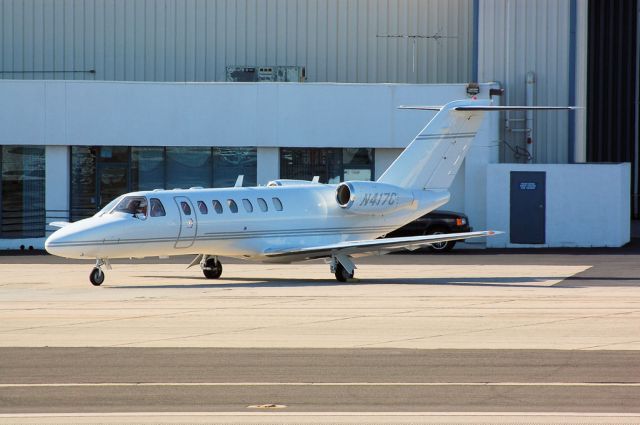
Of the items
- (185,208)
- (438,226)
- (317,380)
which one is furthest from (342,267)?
(317,380)

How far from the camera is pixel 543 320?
19.3m

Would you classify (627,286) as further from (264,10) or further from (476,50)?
(264,10)

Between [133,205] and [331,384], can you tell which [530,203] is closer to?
[133,205]

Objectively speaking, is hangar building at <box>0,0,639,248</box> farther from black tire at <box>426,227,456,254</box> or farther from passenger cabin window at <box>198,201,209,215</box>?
passenger cabin window at <box>198,201,209,215</box>

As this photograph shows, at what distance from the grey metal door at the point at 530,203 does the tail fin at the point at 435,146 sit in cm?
1018

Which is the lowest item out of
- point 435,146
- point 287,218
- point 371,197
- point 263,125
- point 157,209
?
point 287,218

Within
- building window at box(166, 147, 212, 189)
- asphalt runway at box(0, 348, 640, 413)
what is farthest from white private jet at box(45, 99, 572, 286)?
building window at box(166, 147, 212, 189)

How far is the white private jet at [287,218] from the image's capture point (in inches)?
1009

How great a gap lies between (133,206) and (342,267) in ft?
15.6

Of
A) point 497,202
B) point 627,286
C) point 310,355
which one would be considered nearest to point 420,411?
point 310,355

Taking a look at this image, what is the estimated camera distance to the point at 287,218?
1100 inches

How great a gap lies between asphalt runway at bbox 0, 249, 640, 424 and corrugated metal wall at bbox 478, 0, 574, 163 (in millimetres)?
14038

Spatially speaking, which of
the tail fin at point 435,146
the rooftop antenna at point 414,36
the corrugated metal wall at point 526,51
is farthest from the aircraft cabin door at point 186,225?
the rooftop antenna at point 414,36

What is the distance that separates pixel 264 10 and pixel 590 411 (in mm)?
35087
